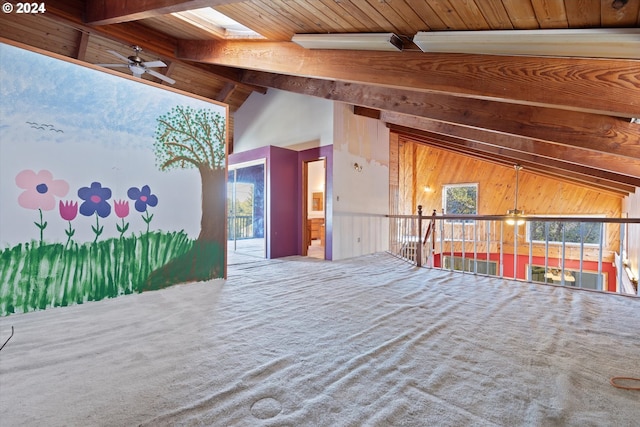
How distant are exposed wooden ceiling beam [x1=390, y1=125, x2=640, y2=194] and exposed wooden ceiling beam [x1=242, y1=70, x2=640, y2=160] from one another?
9.38 feet

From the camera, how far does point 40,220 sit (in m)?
2.61

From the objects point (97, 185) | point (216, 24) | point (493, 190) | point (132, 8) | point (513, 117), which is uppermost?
point (216, 24)

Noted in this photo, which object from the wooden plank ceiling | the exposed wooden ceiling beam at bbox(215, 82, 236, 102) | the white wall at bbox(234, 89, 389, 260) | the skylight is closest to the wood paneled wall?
the white wall at bbox(234, 89, 389, 260)

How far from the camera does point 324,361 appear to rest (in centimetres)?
175

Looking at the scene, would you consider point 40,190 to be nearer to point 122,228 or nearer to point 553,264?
point 122,228

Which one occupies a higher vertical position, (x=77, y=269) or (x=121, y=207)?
(x=121, y=207)

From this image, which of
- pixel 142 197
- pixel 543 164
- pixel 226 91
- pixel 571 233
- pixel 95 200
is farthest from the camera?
pixel 571 233

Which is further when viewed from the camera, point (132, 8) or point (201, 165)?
point (201, 165)

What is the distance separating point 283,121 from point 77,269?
4.79 meters

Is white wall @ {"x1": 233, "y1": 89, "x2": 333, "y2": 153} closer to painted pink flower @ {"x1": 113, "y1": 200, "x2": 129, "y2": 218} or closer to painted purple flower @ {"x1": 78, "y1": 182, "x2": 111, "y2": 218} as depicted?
painted pink flower @ {"x1": 113, "y1": 200, "x2": 129, "y2": 218}

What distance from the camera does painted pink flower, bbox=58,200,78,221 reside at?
273 centimetres

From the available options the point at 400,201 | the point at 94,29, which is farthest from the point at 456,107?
the point at 400,201

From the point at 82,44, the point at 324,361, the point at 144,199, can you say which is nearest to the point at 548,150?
the point at 324,361

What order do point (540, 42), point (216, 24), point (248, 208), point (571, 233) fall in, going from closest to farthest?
point (540, 42), point (216, 24), point (571, 233), point (248, 208)
